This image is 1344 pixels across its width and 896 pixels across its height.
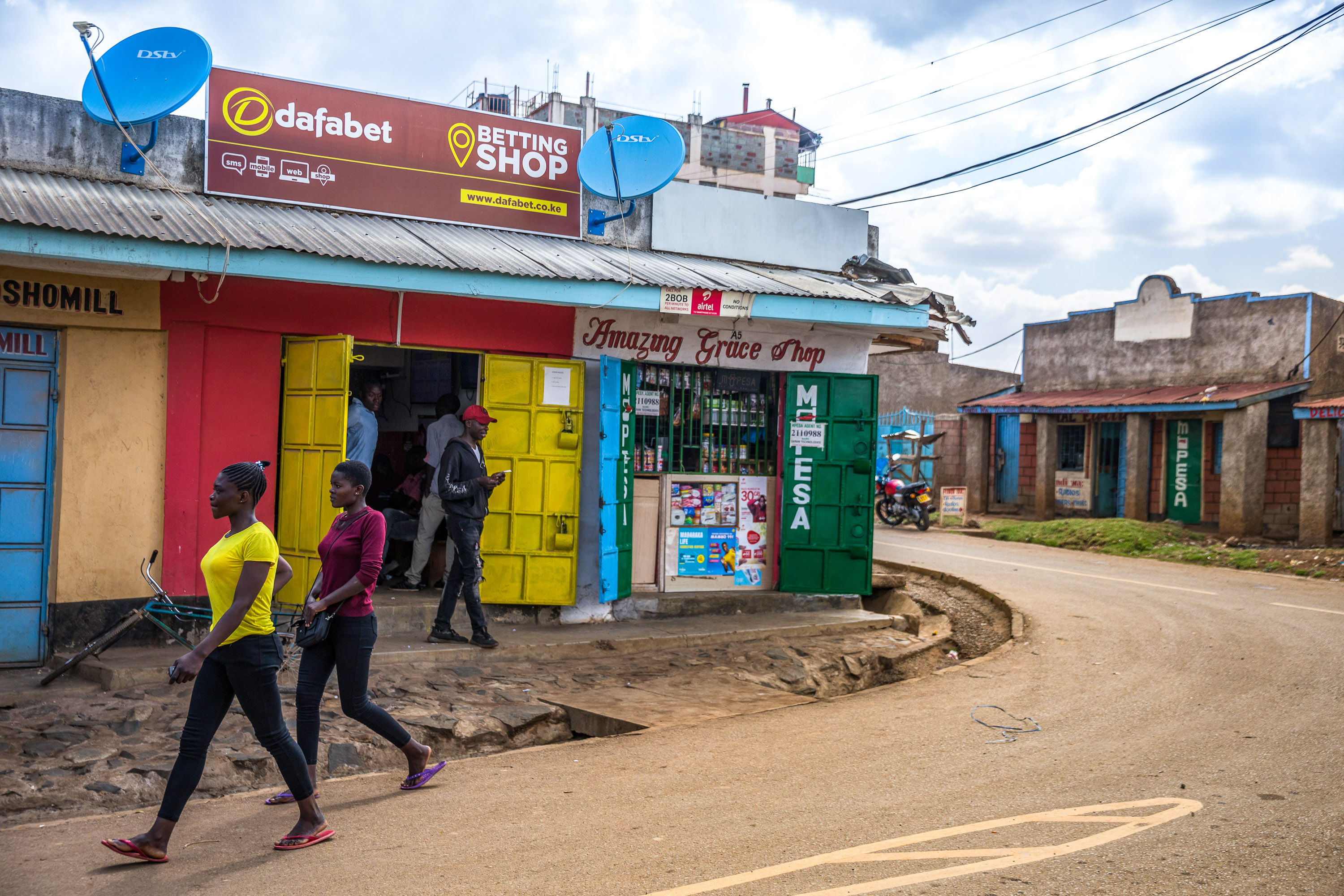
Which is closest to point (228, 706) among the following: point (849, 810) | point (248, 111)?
point (849, 810)

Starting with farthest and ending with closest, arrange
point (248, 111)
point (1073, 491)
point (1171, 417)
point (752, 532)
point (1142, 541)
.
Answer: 1. point (1073, 491)
2. point (1171, 417)
3. point (1142, 541)
4. point (752, 532)
5. point (248, 111)

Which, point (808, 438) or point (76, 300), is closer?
point (76, 300)

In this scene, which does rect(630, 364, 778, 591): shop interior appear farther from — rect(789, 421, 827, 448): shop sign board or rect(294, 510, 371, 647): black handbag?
rect(294, 510, 371, 647): black handbag

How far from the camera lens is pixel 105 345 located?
7.86m

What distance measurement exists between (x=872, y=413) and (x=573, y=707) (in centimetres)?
532

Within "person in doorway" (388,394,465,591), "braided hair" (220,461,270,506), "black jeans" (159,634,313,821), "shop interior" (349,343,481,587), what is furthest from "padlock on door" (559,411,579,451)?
"black jeans" (159,634,313,821)

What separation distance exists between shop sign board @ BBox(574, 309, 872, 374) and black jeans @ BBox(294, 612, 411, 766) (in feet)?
17.2

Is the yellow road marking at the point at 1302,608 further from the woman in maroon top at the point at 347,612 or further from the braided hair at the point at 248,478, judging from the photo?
the braided hair at the point at 248,478

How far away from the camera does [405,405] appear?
1213cm

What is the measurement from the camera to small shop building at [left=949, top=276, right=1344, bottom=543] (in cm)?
1958

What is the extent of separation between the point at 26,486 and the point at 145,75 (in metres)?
3.30

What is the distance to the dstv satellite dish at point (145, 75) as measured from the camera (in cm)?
803

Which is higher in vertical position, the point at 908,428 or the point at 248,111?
the point at 248,111

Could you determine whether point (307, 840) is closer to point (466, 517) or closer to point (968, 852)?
point (968, 852)
